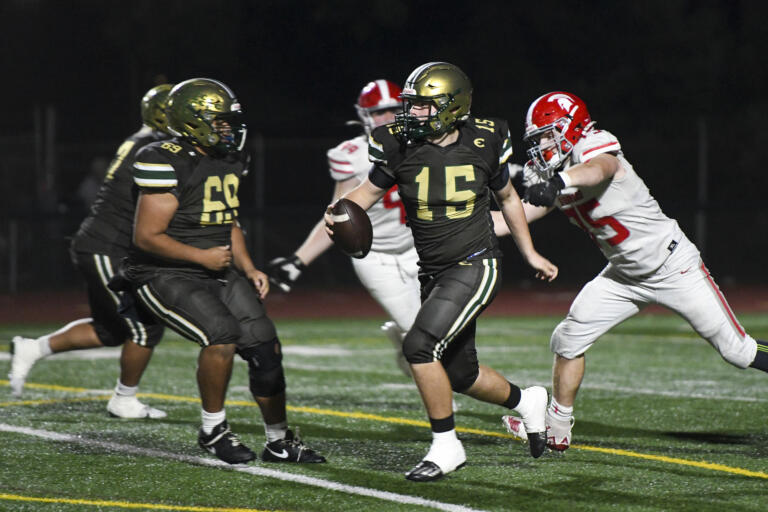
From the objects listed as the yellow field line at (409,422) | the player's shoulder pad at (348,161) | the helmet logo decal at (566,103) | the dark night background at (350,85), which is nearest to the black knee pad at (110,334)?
the yellow field line at (409,422)

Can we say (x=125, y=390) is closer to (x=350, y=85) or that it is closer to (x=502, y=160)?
(x=502, y=160)

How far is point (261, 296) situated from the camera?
5.63 meters

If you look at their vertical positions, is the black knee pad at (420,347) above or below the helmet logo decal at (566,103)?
below

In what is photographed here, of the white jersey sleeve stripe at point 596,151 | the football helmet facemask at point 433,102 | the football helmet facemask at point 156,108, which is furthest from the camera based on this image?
the football helmet facemask at point 156,108

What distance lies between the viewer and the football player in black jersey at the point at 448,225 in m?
4.90

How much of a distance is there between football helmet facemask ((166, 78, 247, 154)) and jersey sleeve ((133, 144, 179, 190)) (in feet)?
0.60

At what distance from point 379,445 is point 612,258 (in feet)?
4.46

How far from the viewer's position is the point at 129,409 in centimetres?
656

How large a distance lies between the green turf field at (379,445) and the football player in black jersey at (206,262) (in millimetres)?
250

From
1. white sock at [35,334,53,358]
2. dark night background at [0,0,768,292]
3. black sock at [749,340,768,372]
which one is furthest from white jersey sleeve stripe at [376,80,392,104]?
dark night background at [0,0,768,292]

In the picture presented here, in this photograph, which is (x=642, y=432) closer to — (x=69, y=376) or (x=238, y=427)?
(x=238, y=427)

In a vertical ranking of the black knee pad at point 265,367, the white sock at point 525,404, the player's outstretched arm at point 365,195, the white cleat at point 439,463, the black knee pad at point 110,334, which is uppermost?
the player's outstretched arm at point 365,195

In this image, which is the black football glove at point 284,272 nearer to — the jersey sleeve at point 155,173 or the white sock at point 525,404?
the jersey sleeve at point 155,173

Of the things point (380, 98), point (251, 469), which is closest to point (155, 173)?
point (251, 469)
